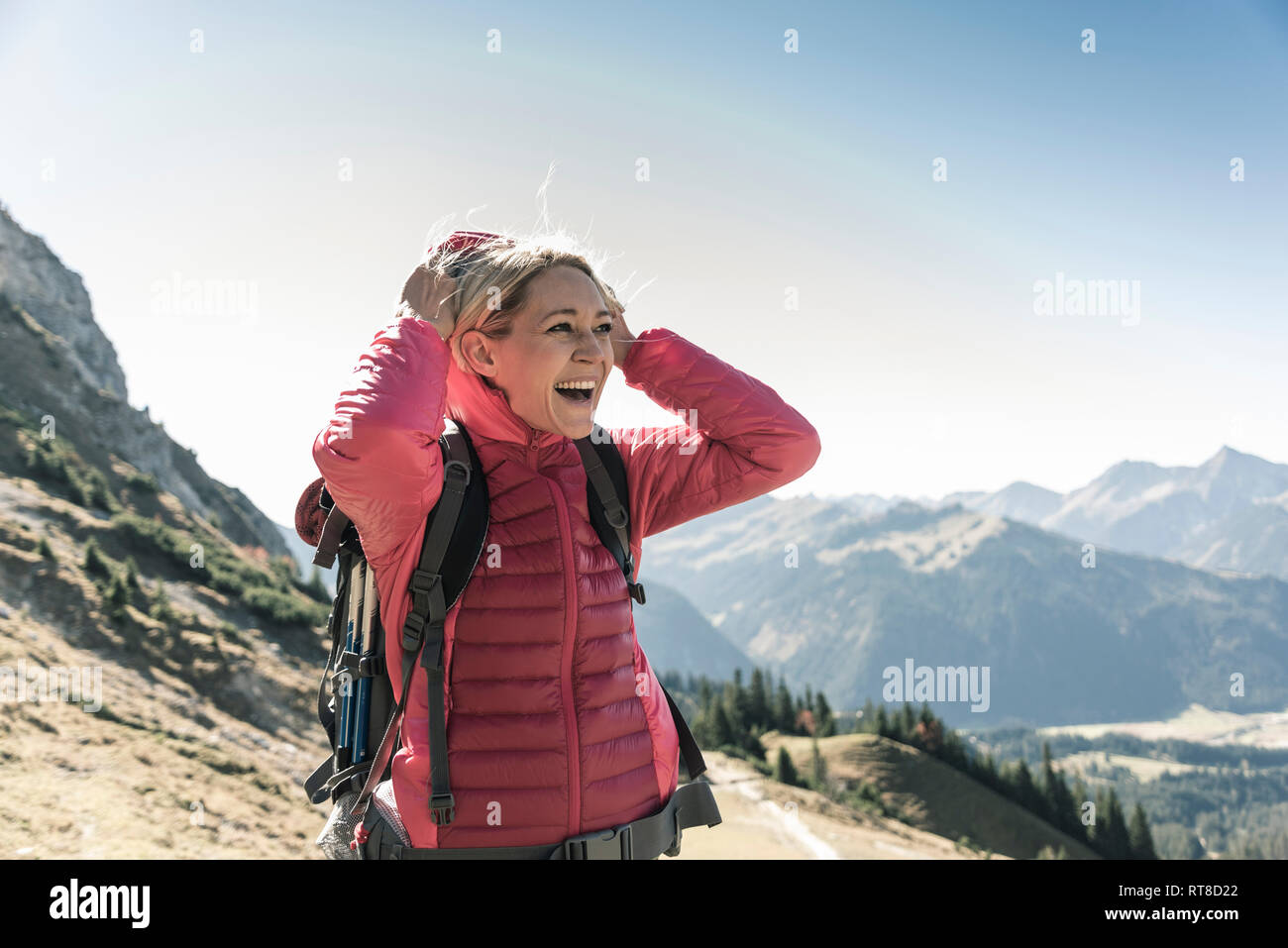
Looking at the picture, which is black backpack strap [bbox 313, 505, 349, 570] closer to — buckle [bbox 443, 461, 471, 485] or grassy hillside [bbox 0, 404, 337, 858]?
buckle [bbox 443, 461, 471, 485]

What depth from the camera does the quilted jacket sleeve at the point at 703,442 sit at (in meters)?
3.49

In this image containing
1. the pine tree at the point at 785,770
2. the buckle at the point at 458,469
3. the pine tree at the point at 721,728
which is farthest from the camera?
the pine tree at the point at 721,728

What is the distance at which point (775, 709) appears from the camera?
260 ft

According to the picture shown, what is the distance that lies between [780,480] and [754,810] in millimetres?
30604

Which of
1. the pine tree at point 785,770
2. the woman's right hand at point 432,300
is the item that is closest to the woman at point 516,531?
the woman's right hand at point 432,300

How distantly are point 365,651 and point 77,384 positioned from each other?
59866mm

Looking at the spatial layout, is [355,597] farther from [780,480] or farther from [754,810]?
[754,810]

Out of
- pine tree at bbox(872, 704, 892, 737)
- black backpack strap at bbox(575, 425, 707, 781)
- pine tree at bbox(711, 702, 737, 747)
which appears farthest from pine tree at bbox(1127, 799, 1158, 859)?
black backpack strap at bbox(575, 425, 707, 781)

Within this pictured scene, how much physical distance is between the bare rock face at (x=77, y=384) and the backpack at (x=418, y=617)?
48.7 m

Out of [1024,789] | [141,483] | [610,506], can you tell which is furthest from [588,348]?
[1024,789]

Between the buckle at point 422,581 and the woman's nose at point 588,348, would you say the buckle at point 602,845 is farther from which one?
the woman's nose at point 588,348

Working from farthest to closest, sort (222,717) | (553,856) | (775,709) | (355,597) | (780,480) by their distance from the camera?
(775,709), (222,717), (780,480), (355,597), (553,856)

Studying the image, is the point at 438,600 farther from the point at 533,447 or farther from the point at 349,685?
the point at 533,447

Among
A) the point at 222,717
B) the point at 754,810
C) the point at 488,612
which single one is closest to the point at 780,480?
the point at 488,612
